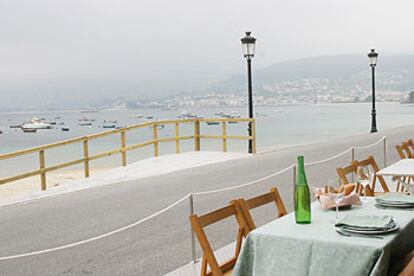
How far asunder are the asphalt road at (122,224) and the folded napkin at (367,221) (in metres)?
Result: 2.73

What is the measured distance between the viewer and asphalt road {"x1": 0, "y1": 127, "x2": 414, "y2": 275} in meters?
6.52

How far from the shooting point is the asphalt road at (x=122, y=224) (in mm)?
6520

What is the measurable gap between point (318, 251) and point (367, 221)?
0.52m

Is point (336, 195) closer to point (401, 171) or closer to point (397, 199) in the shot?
point (397, 199)

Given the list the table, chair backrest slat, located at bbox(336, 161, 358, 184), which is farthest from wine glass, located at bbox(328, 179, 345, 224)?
the table

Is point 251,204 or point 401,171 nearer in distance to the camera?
point 251,204

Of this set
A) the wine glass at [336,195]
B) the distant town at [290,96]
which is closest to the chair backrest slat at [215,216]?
the wine glass at [336,195]

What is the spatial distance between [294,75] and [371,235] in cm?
10941

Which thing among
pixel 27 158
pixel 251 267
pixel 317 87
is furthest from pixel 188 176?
pixel 317 87

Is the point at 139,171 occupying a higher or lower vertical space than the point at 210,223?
lower

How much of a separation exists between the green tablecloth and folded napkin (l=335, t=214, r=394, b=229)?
0.09 m

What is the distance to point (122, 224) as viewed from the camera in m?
8.48

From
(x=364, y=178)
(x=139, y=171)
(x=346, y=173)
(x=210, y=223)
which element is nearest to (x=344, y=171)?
(x=346, y=173)

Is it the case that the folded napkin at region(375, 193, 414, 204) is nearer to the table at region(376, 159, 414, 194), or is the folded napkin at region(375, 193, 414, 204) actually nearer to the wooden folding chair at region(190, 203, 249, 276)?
the wooden folding chair at region(190, 203, 249, 276)
